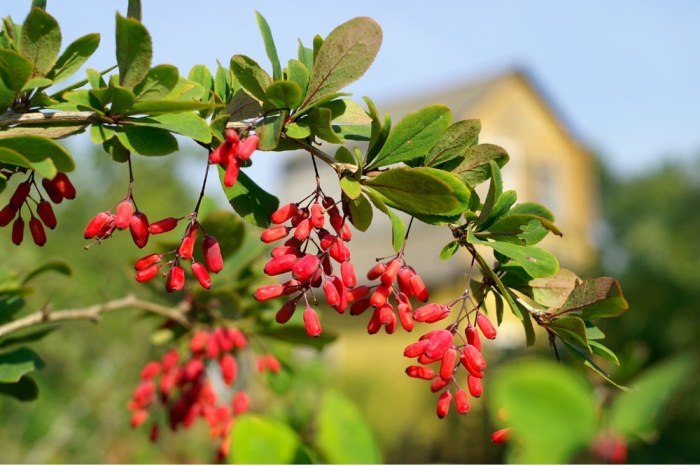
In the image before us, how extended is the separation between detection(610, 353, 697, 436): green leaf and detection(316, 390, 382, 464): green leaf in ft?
1.92

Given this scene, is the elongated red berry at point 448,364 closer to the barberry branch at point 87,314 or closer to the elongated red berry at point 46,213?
the elongated red berry at point 46,213

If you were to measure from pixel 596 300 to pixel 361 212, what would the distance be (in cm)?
43

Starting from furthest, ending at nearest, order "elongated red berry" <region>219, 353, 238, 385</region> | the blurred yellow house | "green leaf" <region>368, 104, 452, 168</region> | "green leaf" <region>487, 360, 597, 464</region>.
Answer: the blurred yellow house < "elongated red berry" <region>219, 353, 238, 385</region> < "green leaf" <region>368, 104, 452, 168</region> < "green leaf" <region>487, 360, 597, 464</region>

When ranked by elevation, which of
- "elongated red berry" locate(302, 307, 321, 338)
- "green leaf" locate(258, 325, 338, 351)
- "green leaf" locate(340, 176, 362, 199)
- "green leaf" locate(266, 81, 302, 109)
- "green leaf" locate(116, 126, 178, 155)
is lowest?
"green leaf" locate(258, 325, 338, 351)

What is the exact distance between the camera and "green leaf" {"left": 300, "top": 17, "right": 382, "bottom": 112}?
49.9 inches

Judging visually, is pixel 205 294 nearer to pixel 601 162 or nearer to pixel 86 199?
pixel 86 199

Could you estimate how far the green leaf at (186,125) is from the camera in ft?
4.01

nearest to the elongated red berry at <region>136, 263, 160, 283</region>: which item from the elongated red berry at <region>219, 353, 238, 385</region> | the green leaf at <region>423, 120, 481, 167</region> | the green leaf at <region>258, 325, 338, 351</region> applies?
the green leaf at <region>423, 120, 481, 167</region>

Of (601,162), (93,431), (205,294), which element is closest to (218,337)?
(205,294)

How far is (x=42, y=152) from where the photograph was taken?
117 cm

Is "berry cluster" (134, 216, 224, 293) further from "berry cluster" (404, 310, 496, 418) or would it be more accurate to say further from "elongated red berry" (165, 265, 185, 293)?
"berry cluster" (404, 310, 496, 418)

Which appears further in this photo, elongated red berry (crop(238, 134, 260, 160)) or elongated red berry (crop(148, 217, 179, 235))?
elongated red berry (crop(148, 217, 179, 235))

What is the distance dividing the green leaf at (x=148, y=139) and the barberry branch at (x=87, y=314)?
63 cm

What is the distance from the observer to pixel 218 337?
2.24m
